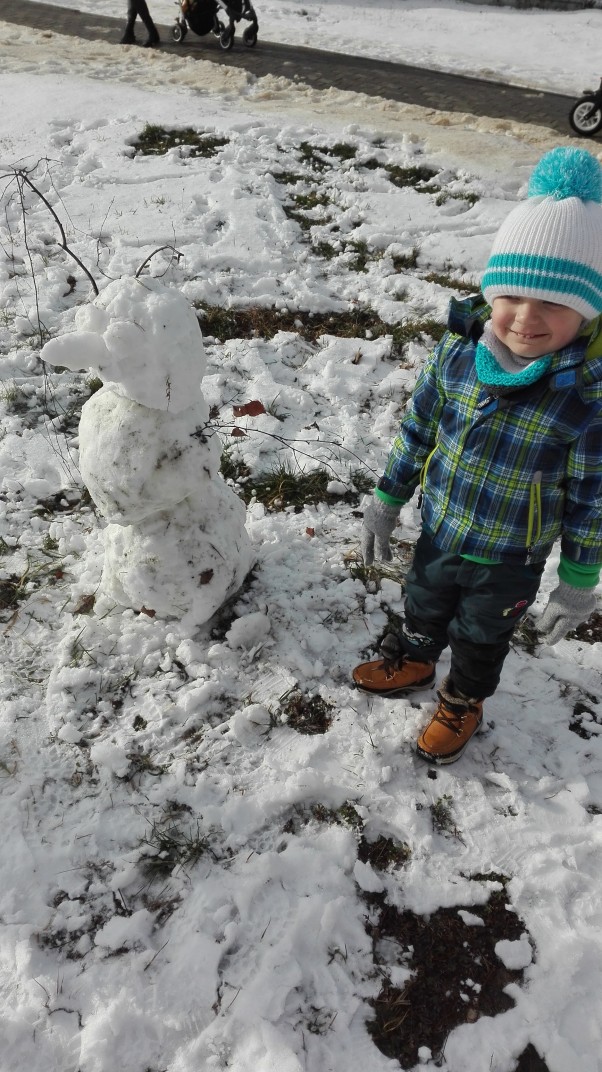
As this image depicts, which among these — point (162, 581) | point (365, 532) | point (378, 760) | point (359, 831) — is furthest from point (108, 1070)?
point (365, 532)

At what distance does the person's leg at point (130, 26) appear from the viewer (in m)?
9.60

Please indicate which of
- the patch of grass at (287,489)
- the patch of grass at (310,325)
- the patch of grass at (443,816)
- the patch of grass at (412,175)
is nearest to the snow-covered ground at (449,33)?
the patch of grass at (412,175)

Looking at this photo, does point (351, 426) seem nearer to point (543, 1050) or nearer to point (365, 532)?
point (365, 532)

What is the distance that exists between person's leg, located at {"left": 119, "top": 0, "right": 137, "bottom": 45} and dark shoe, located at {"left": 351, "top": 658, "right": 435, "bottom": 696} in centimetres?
1158

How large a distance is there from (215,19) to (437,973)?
42.4 ft

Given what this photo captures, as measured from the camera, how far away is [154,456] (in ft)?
6.80

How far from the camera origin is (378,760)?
236 cm

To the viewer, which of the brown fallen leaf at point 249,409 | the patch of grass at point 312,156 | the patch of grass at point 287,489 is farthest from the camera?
the patch of grass at point 312,156

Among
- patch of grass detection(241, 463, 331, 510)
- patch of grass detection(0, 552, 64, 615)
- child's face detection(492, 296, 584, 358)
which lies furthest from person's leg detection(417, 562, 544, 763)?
patch of grass detection(0, 552, 64, 615)

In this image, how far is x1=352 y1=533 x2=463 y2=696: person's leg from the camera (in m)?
2.16

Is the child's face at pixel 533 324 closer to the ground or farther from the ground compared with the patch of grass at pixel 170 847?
farther from the ground

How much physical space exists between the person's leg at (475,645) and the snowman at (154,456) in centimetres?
99

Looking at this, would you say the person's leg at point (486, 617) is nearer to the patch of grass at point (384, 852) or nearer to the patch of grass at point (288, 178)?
the patch of grass at point (384, 852)

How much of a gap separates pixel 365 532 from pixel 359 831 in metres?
1.09
